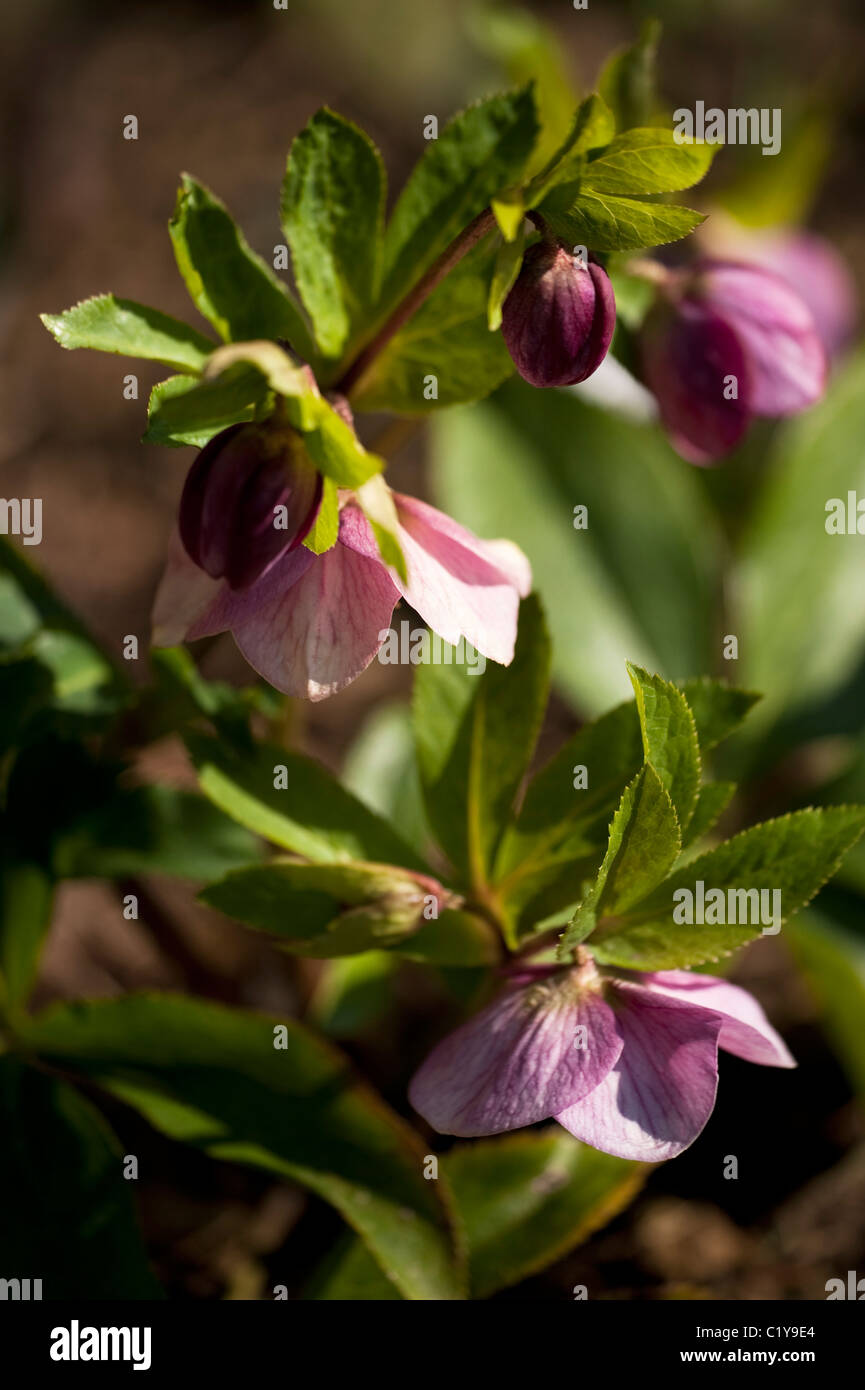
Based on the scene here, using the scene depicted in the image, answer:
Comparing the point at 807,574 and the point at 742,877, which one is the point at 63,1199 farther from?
the point at 807,574

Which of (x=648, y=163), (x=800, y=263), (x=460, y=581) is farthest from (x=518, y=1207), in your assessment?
(x=800, y=263)

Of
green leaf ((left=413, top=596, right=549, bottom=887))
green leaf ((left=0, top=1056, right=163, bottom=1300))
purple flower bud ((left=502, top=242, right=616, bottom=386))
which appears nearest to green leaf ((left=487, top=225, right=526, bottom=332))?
purple flower bud ((left=502, top=242, right=616, bottom=386))

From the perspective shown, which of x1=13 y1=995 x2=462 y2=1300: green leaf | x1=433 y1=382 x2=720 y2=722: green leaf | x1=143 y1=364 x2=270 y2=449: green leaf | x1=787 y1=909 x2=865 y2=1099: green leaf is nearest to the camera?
x1=143 y1=364 x2=270 y2=449: green leaf

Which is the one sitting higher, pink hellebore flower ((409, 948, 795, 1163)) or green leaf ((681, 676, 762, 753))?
green leaf ((681, 676, 762, 753))

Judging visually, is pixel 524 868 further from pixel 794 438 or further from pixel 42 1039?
pixel 794 438

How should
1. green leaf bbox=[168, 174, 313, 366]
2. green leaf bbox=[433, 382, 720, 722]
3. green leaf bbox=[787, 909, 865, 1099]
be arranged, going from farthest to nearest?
green leaf bbox=[433, 382, 720, 722] → green leaf bbox=[787, 909, 865, 1099] → green leaf bbox=[168, 174, 313, 366]

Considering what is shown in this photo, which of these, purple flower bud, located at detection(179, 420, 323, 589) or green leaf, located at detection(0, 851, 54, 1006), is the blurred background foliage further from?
purple flower bud, located at detection(179, 420, 323, 589)
